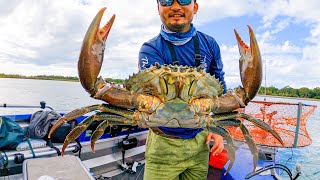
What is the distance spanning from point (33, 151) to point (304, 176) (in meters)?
7.26

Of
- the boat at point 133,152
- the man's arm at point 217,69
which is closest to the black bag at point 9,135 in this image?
the boat at point 133,152

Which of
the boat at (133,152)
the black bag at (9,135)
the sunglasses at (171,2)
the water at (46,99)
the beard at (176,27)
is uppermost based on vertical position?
the sunglasses at (171,2)

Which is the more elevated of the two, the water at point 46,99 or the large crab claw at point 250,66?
the large crab claw at point 250,66

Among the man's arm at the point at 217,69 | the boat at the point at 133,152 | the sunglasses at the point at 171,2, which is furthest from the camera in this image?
the boat at the point at 133,152

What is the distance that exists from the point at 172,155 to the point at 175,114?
951mm

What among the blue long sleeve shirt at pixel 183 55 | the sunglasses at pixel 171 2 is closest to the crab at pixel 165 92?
the blue long sleeve shirt at pixel 183 55

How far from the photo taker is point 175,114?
2.03 m

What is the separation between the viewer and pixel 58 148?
5.02m

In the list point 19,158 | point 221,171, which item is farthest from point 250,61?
point 19,158

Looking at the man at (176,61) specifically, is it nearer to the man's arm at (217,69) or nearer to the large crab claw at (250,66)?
the man's arm at (217,69)

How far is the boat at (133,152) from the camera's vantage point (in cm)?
453

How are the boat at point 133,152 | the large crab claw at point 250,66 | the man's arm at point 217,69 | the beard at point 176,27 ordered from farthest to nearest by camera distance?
the boat at point 133,152 < the man's arm at point 217,69 < the beard at point 176,27 < the large crab claw at point 250,66

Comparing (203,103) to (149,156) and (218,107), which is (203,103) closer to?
(218,107)

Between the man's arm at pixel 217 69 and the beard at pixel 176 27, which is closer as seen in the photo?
the beard at pixel 176 27
